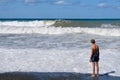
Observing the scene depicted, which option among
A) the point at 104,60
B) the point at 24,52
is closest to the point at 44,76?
the point at 104,60

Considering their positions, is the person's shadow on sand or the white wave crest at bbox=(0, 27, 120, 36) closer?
the person's shadow on sand

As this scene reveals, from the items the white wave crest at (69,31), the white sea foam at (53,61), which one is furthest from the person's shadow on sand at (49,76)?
the white wave crest at (69,31)

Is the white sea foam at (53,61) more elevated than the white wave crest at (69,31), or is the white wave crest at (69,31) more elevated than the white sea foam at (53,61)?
the white sea foam at (53,61)

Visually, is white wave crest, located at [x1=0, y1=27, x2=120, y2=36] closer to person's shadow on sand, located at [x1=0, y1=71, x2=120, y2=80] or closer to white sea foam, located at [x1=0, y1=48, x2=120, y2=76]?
white sea foam, located at [x1=0, y1=48, x2=120, y2=76]

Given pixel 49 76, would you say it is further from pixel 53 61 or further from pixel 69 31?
pixel 69 31

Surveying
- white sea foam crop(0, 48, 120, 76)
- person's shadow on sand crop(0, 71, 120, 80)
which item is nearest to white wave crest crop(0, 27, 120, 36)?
white sea foam crop(0, 48, 120, 76)

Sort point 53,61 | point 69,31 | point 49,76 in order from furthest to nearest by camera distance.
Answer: point 69,31 < point 53,61 < point 49,76

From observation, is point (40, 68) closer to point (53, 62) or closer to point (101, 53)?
point (53, 62)

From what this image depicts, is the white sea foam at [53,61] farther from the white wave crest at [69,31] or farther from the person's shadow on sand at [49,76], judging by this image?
the white wave crest at [69,31]

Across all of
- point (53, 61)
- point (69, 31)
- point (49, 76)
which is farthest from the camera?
point (69, 31)

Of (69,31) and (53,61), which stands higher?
(53,61)

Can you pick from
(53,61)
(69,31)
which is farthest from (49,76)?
(69,31)

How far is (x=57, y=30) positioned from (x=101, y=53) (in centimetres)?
Result: 2448

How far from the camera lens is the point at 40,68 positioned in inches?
643
